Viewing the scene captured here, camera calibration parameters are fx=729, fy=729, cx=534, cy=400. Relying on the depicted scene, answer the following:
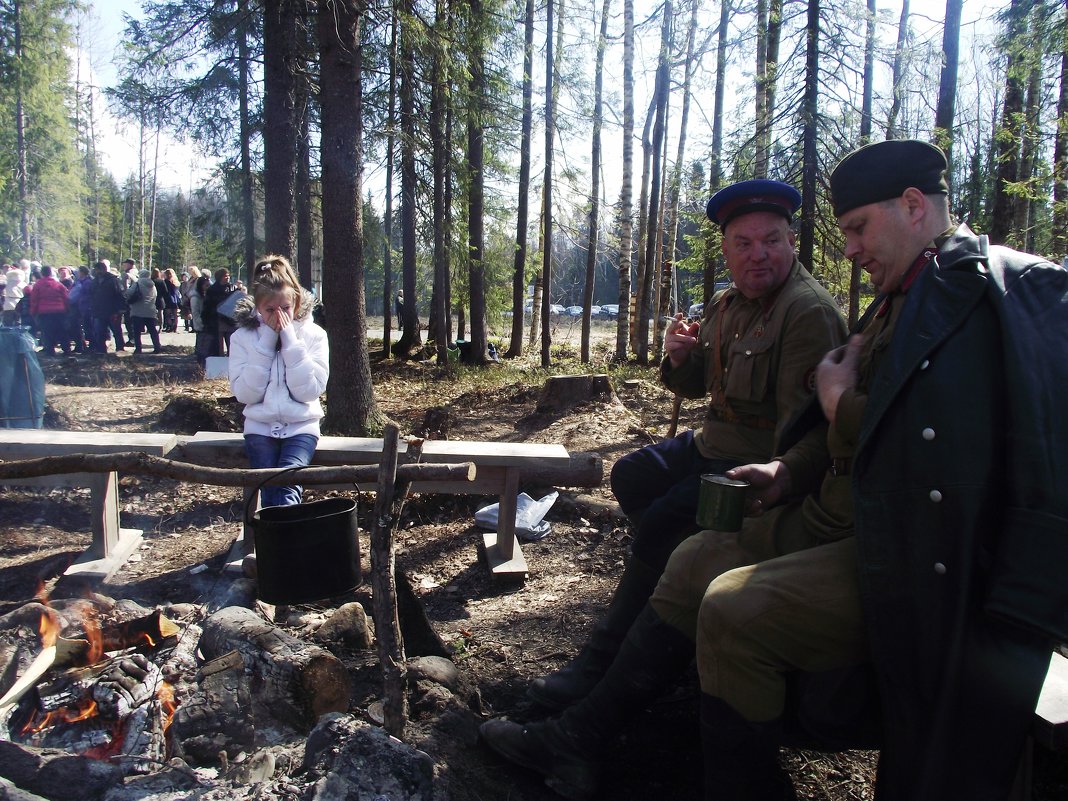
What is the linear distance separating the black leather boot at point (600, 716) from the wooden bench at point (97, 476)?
305 centimetres

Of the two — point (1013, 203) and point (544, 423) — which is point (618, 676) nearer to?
point (544, 423)

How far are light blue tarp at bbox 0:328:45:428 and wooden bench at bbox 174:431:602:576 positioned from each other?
8.71 ft

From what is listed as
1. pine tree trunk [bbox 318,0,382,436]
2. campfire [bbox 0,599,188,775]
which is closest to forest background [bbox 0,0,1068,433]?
pine tree trunk [bbox 318,0,382,436]

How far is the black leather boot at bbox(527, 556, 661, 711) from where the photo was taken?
2.67m

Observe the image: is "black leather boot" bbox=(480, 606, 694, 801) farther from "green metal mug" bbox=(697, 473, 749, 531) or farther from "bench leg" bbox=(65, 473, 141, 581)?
"bench leg" bbox=(65, 473, 141, 581)

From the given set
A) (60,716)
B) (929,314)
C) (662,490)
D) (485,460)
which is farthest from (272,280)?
(929,314)

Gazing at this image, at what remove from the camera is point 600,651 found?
2674 mm

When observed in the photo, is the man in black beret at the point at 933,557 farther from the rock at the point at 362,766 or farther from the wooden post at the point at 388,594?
the wooden post at the point at 388,594

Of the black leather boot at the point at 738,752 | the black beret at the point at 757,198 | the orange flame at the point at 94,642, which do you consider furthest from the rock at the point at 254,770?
the black beret at the point at 757,198

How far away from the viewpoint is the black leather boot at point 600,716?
2.26 metres

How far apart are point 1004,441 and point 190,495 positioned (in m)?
5.74

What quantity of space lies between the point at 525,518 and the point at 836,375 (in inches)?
130

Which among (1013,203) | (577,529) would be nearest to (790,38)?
(1013,203)

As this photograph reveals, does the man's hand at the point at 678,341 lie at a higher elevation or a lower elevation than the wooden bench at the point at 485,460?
higher
